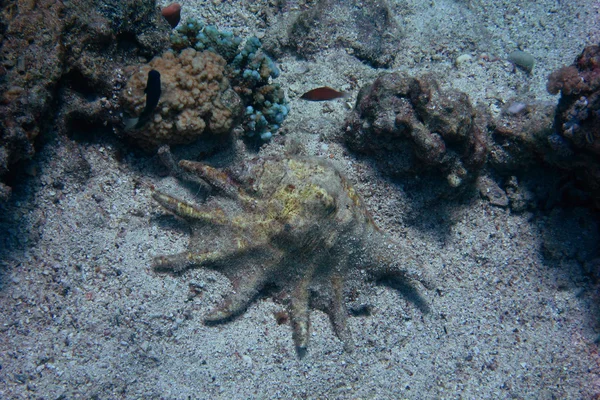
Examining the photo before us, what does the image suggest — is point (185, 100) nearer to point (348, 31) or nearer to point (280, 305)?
point (280, 305)

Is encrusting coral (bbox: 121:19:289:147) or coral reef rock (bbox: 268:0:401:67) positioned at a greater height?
coral reef rock (bbox: 268:0:401:67)

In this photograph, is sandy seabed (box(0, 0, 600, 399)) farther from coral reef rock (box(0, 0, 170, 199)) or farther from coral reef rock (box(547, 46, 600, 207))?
coral reef rock (box(547, 46, 600, 207))

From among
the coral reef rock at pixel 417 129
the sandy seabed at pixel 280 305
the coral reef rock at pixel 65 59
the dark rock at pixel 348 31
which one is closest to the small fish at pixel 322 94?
→ the sandy seabed at pixel 280 305

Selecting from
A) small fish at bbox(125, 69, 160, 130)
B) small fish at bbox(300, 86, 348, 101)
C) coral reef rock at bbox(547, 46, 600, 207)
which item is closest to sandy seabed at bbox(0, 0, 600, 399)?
small fish at bbox(300, 86, 348, 101)

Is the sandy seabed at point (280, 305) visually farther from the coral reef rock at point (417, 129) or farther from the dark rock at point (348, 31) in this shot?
the dark rock at point (348, 31)

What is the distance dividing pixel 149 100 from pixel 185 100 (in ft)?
1.02

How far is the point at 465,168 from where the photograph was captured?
140 inches

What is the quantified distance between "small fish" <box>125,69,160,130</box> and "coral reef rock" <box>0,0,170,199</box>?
247mm

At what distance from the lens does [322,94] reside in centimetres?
410

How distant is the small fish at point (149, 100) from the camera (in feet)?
9.70

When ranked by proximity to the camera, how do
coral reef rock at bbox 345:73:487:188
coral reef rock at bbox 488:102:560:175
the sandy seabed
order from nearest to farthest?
the sandy seabed
coral reef rock at bbox 345:73:487:188
coral reef rock at bbox 488:102:560:175

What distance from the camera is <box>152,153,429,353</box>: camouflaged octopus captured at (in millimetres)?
2979

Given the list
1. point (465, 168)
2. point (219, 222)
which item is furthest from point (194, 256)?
point (465, 168)

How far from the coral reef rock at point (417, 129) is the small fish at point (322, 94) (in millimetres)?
437
